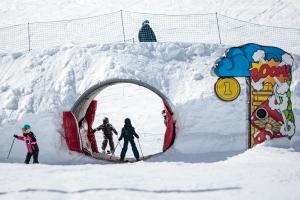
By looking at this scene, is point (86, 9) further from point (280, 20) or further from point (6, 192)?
point (6, 192)

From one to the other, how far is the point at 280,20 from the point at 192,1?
8605 millimetres

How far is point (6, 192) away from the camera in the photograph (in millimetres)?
8297

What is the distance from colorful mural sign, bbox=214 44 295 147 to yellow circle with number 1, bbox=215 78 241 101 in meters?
0.18

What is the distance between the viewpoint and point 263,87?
12.6m

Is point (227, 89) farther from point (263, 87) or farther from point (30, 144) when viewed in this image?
point (30, 144)

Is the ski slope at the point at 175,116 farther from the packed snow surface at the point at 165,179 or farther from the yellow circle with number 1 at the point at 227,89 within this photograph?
the yellow circle with number 1 at the point at 227,89

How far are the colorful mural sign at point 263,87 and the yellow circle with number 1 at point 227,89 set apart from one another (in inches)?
7.2

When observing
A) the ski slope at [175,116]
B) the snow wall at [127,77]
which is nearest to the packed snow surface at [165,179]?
the ski slope at [175,116]

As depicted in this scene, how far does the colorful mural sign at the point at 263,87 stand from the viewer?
1254 centimetres

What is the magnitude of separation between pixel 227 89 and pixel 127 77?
9.65 ft

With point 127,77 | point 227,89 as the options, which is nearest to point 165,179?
point 127,77

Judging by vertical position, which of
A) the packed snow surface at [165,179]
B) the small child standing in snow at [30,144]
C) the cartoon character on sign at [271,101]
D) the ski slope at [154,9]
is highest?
the ski slope at [154,9]

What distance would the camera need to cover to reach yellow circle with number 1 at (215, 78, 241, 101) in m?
12.5

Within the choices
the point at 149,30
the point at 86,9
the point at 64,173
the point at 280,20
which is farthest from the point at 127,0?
the point at 64,173
